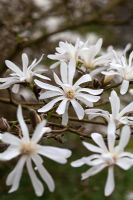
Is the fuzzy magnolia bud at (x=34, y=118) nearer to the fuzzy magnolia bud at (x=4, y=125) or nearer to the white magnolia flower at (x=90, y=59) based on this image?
the fuzzy magnolia bud at (x=4, y=125)

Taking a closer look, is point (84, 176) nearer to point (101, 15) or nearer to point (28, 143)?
point (28, 143)

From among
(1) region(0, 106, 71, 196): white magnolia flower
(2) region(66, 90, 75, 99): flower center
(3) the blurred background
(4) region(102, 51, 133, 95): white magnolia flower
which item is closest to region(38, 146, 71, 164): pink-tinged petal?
(1) region(0, 106, 71, 196): white magnolia flower

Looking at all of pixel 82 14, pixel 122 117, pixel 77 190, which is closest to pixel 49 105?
pixel 122 117

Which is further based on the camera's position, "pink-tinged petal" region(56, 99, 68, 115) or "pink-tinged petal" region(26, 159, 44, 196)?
"pink-tinged petal" region(56, 99, 68, 115)

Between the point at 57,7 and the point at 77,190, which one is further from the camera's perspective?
the point at 57,7

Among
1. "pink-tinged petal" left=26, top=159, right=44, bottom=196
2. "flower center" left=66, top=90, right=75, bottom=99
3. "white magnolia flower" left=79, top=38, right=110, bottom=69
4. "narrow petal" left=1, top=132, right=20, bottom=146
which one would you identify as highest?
"white magnolia flower" left=79, top=38, right=110, bottom=69

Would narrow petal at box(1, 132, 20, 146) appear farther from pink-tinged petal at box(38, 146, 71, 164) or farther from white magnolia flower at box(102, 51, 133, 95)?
white magnolia flower at box(102, 51, 133, 95)

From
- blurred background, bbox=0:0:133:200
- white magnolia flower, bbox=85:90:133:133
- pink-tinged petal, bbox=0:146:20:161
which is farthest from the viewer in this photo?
blurred background, bbox=0:0:133:200
